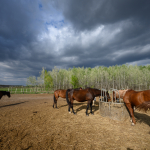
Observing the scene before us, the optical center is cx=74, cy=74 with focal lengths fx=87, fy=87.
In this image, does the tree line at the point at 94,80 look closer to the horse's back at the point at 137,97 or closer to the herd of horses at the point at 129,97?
the herd of horses at the point at 129,97

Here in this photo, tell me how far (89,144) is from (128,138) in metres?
1.75

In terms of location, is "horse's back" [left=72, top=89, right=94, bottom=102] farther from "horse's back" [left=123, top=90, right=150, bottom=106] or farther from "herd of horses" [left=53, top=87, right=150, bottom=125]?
"horse's back" [left=123, top=90, right=150, bottom=106]

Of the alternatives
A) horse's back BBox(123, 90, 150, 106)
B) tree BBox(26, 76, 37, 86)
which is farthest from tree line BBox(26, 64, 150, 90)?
horse's back BBox(123, 90, 150, 106)

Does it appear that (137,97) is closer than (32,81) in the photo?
Yes

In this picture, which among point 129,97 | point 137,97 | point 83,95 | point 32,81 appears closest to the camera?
point 137,97

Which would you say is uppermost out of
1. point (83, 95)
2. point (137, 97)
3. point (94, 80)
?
point (94, 80)

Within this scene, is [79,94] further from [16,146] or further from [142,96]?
[16,146]

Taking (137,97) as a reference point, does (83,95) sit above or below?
below

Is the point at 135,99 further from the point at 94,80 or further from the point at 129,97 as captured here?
the point at 94,80

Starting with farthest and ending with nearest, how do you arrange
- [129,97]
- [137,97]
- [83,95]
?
[83,95]
[129,97]
[137,97]

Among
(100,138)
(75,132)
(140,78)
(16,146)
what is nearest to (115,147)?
(100,138)

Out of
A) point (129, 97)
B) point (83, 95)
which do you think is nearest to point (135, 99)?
point (129, 97)

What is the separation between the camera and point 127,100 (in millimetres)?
5359

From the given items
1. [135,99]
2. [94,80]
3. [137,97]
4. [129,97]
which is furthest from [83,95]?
[94,80]
